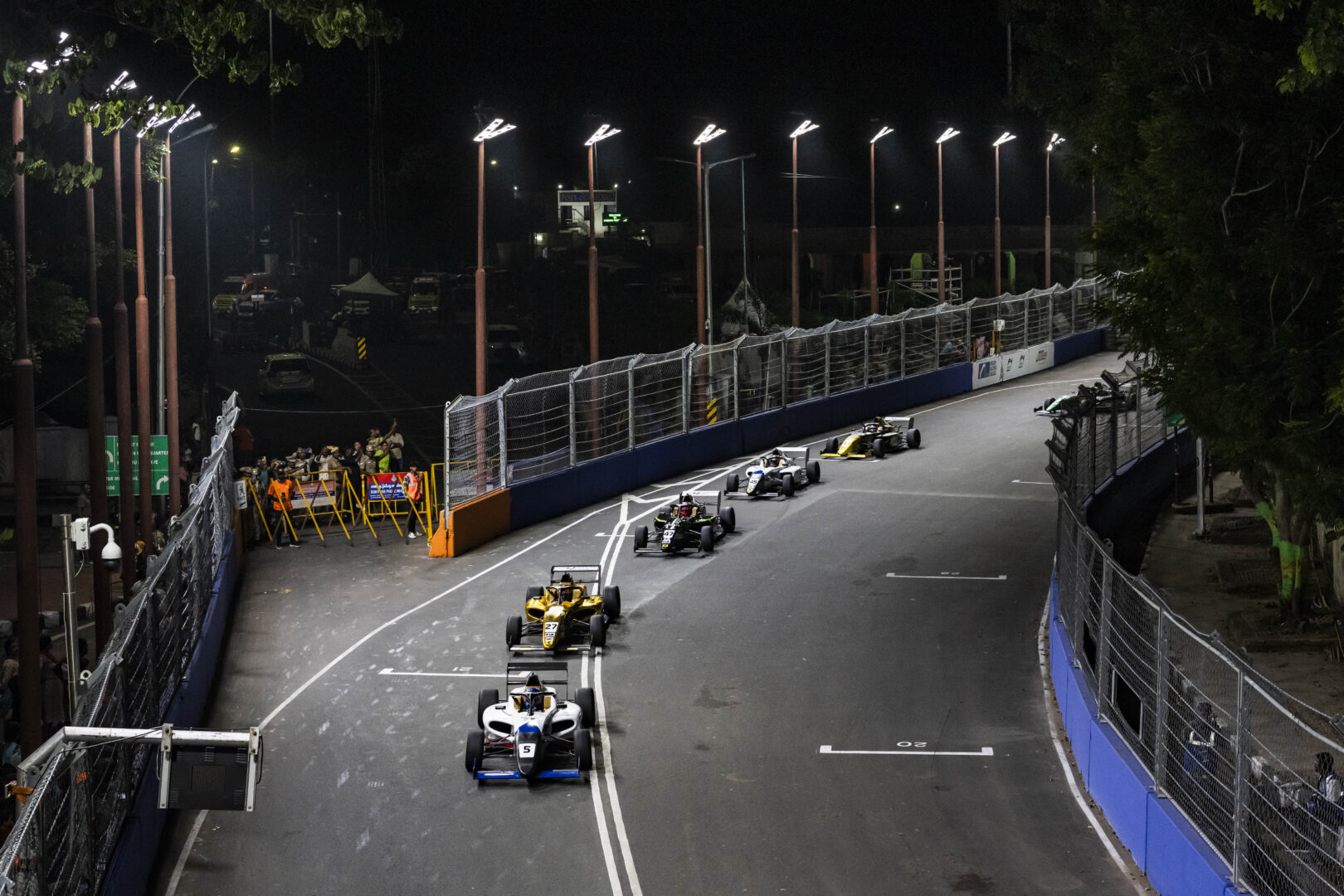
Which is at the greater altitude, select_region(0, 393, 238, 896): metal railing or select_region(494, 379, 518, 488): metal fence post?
select_region(494, 379, 518, 488): metal fence post

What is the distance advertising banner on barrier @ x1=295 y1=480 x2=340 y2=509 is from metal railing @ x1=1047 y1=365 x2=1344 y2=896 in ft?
51.3

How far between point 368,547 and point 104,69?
84.5 feet

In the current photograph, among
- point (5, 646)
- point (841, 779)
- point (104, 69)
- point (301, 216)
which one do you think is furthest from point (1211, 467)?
point (301, 216)

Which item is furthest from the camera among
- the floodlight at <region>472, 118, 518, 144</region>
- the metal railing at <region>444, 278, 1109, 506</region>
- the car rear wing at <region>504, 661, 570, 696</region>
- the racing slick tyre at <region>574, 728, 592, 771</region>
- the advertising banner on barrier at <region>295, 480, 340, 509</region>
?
the floodlight at <region>472, 118, 518, 144</region>

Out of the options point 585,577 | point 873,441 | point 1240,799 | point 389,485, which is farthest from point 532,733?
point 873,441

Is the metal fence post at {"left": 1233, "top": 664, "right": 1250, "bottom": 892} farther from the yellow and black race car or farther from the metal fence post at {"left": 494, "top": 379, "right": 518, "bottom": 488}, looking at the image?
the yellow and black race car

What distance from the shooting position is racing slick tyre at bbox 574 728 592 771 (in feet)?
57.0

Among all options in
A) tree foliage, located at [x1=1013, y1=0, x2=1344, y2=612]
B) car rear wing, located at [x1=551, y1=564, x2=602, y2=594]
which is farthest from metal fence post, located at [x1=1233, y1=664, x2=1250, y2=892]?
car rear wing, located at [x1=551, y1=564, x2=602, y2=594]

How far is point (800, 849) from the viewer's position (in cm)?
1558

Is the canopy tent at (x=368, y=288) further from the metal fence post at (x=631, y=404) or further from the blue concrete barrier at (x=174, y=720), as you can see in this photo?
the blue concrete barrier at (x=174, y=720)

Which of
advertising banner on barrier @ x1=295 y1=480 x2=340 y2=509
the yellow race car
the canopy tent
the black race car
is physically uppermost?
the canopy tent

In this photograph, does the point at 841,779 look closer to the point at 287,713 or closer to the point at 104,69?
the point at 287,713

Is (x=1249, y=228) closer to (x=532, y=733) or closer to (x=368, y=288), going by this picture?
(x=532, y=733)

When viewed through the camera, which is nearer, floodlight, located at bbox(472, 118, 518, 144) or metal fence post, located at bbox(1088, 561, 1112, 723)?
metal fence post, located at bbox(1088, 561, 1112, 723)
